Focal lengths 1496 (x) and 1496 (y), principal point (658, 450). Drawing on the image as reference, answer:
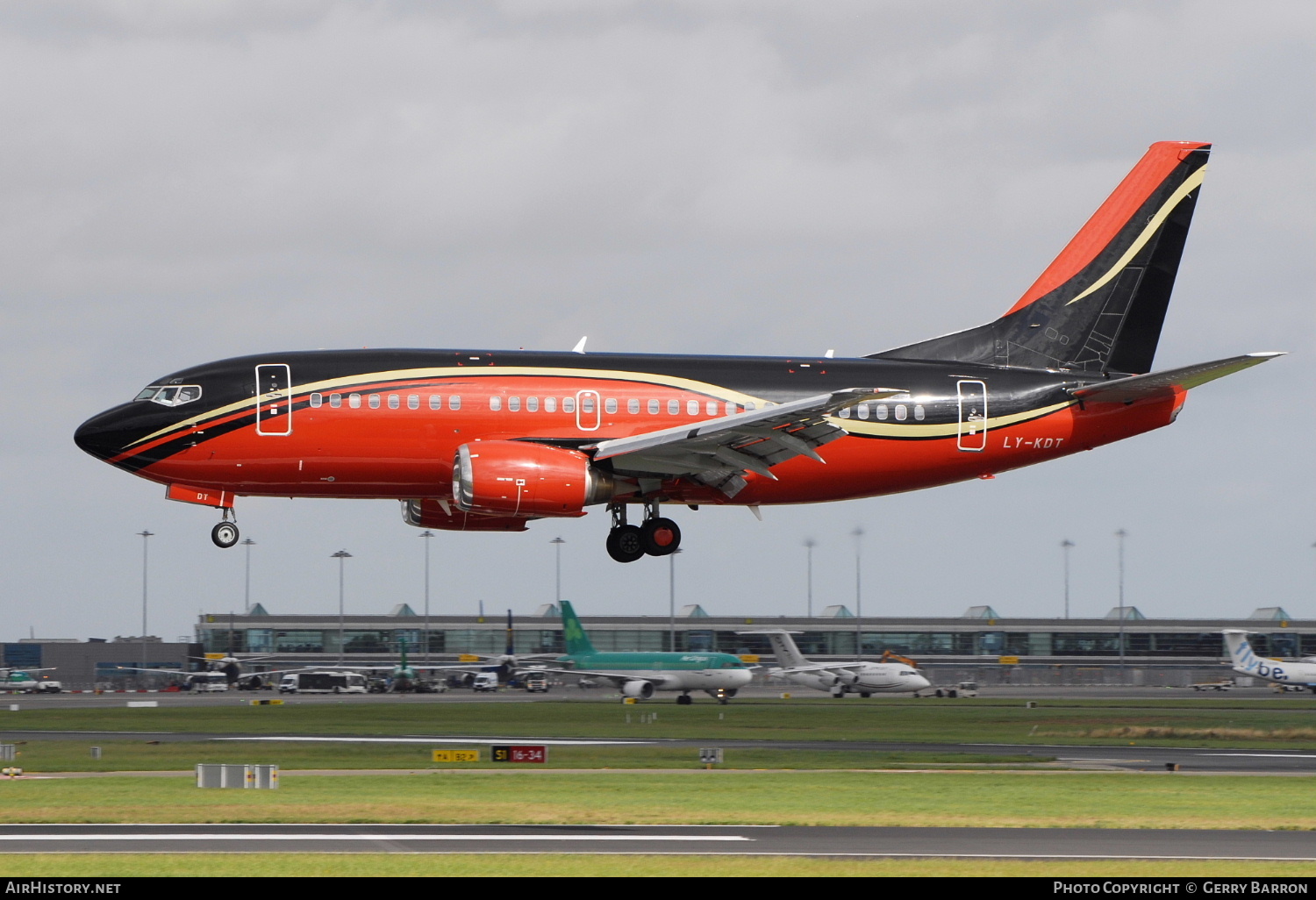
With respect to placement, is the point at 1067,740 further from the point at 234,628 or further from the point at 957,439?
the point at 234,628

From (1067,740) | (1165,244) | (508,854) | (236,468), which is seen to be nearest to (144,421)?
(236,468)

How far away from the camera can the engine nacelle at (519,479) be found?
4247cm

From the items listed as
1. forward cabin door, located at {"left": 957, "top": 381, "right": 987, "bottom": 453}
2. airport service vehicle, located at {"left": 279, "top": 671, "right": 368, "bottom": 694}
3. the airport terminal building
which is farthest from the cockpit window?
the airport terminal building

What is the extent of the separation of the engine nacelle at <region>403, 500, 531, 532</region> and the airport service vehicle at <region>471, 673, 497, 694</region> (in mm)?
84732

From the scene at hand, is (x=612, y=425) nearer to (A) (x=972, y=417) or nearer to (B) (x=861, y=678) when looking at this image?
(A) (x=972, y=417)

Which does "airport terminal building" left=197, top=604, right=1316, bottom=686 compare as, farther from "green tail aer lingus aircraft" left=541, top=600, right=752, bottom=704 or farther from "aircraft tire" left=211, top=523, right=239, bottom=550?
"aircraft tire" left=211, top=523, right=239, bottom=550

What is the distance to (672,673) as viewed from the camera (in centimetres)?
11006

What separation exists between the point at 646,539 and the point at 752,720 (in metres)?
37.4

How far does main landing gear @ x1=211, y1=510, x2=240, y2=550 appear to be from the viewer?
4431cm

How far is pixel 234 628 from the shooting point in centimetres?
19462

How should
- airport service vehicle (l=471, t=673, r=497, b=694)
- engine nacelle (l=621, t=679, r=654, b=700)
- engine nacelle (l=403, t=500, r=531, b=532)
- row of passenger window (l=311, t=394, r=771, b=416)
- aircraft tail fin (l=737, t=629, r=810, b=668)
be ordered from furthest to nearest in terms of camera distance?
1. airport service vehicle (l=471, t=673, r=497, b=694)
2. aircraft tail fin (l=737, t=629, r=810, b=668)
3. engine nacelle (l=621, t=679, r=654, b=700)
4. engine nacelle (l=403, t=500, r=531, b=532)
5. row of passenger window (l=311, t=394, r=771, b=416)

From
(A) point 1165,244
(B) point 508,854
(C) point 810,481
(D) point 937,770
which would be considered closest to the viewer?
(B) point 508,854

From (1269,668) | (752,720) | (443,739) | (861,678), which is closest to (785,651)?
(861,678)
